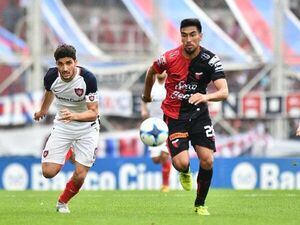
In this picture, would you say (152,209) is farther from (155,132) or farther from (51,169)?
(51,169)

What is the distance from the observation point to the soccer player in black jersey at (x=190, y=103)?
12609 millimetres

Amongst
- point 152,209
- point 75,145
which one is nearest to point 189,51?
point 75,145

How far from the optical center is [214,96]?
12109 mm

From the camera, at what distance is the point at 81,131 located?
1299 centimetres

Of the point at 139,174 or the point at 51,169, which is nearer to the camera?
the point at 51,169

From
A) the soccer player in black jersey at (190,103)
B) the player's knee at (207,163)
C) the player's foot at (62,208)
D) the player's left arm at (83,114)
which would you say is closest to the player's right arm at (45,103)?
the player's left arm at (83,114)

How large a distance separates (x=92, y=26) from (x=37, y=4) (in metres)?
1.73

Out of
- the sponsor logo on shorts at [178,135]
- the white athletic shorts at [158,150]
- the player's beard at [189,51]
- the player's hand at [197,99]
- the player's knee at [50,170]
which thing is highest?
the player's beard at [189,51]

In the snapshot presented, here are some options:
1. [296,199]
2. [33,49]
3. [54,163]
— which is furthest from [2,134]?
[54,163]

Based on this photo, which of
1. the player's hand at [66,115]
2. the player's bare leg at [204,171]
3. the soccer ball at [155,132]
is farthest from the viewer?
the soccer ball at [155,132]

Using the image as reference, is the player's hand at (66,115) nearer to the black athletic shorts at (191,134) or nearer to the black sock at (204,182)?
the black athletic shorts at (191,134)

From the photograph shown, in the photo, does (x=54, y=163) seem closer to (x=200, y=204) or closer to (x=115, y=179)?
(x=200, y=204)

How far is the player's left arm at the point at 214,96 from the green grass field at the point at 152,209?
1.38 metres

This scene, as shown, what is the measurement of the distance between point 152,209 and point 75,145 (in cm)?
151
